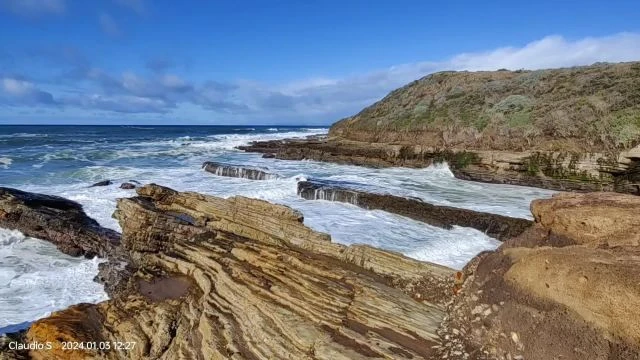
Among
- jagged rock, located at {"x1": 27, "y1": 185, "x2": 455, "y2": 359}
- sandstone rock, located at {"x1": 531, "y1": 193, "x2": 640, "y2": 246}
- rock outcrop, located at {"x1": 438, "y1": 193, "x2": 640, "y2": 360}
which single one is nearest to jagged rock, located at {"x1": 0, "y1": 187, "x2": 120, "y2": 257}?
jagged rock, located at {"x1": 27, "y1": 185, "x2": 455, "y2": 359}

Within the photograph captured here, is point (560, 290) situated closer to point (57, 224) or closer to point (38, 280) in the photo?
point (38, 280)

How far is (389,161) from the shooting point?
29422mm

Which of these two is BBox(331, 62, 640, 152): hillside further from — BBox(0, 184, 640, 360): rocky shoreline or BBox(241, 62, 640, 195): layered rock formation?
BBox(0, 184, 640, 360): rocky shoreline

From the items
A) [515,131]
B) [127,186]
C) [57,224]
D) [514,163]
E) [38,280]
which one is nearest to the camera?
[38,280]

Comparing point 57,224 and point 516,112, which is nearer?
point 57,224

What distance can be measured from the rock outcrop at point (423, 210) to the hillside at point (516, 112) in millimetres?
13536

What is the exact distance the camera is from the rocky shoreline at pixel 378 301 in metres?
4.81

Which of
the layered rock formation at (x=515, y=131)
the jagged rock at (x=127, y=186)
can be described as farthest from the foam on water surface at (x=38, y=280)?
the layered rock formation at (x=515, y=131)

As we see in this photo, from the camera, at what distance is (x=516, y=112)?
29.0 m

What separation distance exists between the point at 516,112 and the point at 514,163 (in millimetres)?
7025

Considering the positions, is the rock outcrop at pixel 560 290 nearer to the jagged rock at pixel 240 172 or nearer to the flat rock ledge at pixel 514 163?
the flat rock ledge at pixel 514 163

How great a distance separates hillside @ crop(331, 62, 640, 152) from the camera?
23938 mm

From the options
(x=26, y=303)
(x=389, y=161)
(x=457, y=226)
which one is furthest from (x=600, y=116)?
(x=26, y=303)

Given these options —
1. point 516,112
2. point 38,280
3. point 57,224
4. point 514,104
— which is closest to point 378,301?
point 38,280
